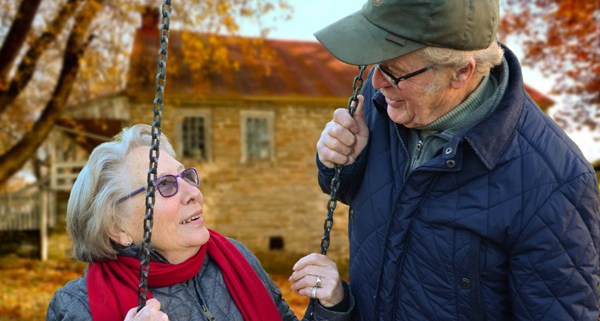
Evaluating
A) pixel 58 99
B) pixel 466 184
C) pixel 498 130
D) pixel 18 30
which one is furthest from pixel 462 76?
pixel 58 99

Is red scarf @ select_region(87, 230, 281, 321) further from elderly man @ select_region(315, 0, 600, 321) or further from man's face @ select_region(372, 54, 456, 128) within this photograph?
man's face @ select_region(372, 54, 456, 128)

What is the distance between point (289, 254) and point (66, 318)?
13353 millimetres

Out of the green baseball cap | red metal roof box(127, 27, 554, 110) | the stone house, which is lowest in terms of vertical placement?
the stone house

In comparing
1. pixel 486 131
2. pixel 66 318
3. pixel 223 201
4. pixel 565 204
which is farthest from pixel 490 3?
pixel 223 201

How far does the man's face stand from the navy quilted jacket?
12 centimetres

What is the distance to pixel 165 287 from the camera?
2270mm

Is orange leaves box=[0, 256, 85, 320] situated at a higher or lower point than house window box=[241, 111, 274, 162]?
lower

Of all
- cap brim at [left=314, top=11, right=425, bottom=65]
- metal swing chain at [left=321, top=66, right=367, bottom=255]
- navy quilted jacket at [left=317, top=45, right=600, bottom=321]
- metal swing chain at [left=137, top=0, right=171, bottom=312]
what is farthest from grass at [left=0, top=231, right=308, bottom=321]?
cap brim at [left=314, top=11, right=425, bottom=65]

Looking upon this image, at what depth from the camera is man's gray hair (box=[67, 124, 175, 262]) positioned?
220 centimetres

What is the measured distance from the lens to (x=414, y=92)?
6.17 feet

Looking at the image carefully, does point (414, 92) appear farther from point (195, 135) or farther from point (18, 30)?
point (195, 135)

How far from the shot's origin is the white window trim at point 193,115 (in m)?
14.6

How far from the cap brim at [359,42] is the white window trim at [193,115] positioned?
12921 mm

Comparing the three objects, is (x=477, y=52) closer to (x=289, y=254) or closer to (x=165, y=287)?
(x=165, y=287)
